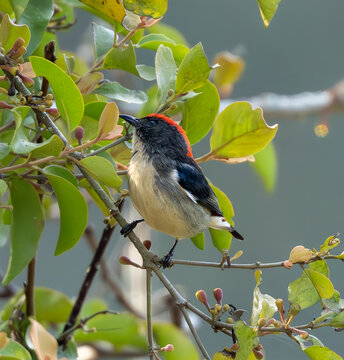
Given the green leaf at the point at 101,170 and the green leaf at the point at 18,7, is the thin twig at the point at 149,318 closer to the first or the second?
the green leaf at the point at 101,170

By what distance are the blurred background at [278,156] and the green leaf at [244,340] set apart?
477 centimetres

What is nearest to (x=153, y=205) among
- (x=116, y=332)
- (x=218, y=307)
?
(x=218, y=307)

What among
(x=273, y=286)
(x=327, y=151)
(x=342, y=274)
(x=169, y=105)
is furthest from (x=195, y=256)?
(x=169, y=105)

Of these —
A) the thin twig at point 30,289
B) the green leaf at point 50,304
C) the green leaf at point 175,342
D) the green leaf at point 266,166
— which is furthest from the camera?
the green leaf at point 266,166

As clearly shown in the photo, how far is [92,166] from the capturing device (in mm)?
1560

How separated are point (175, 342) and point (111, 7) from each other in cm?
151

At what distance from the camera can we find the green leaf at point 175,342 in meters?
2.60

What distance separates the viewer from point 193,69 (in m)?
1.71

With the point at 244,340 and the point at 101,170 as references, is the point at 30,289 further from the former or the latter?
the point at 244,340

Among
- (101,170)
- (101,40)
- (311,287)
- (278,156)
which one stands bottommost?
(311,287)

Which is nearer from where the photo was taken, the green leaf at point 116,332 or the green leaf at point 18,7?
the green leaf at point 18,7

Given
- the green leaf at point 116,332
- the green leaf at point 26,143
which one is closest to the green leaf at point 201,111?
the green leaf at point 26,143

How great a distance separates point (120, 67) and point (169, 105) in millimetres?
A: 179

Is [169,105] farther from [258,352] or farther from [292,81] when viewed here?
[292,81]
